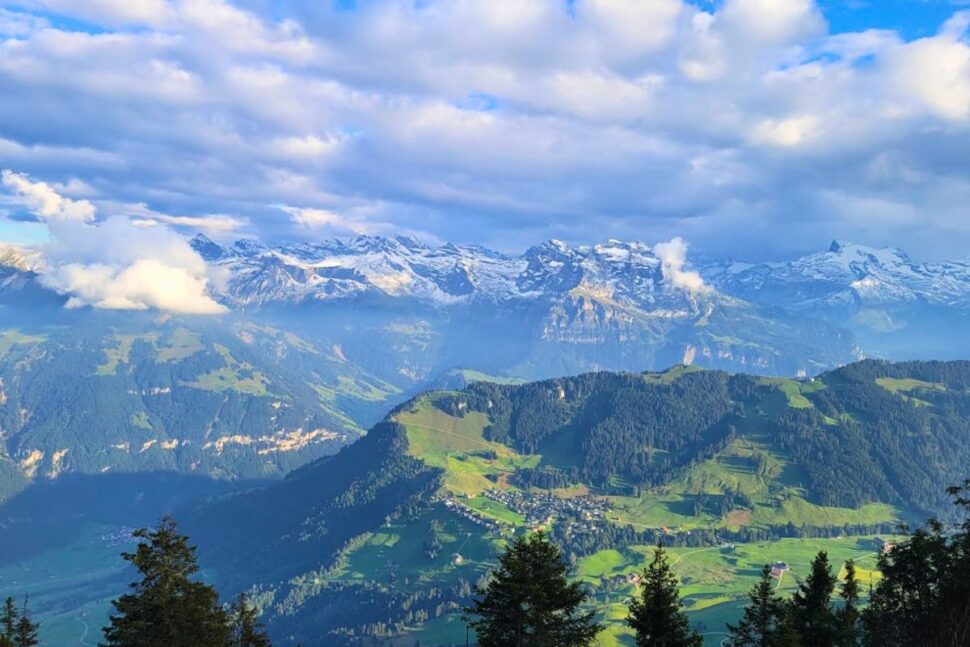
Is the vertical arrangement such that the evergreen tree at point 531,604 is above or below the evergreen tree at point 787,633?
above

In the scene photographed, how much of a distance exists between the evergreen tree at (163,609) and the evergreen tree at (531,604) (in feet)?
71.4

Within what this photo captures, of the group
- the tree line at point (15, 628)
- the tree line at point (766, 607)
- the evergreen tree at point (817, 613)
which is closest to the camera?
the tree line at point (766, 607)

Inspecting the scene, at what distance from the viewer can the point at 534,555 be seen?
47.9 meters

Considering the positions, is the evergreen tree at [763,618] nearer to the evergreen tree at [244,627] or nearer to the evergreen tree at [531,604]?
the evergreen tree at [531,604]

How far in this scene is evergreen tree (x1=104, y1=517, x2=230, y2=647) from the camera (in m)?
55.8

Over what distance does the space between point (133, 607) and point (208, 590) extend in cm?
582

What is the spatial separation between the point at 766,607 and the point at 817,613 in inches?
294

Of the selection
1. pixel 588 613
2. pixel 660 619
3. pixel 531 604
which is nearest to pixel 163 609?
pixel 531 604

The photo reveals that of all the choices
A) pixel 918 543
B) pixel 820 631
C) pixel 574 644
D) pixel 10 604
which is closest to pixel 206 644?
pixel 10 604

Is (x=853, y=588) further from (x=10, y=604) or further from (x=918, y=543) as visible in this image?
(x=10, y=604)

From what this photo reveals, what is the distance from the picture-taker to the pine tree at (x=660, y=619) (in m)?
49.7

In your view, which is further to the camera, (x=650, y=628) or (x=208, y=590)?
(x=208, y=590)

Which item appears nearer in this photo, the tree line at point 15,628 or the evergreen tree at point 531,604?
the evergreen tree at point 531,604

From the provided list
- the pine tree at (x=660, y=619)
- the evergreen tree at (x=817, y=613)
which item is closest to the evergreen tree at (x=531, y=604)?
the pine tree at (x=660, y=619)
